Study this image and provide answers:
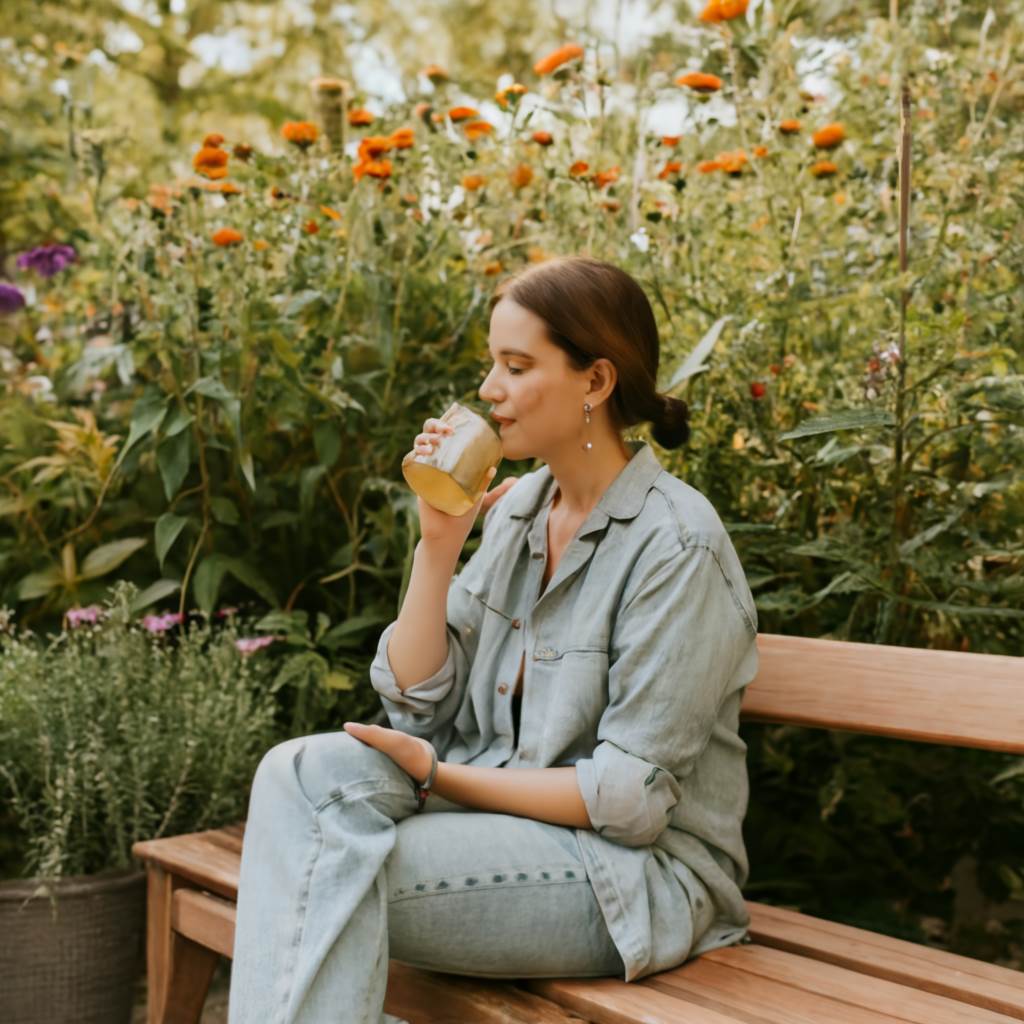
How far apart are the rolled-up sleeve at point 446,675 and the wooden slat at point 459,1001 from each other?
38cm

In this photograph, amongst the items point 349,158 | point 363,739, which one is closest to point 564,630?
point 363,739

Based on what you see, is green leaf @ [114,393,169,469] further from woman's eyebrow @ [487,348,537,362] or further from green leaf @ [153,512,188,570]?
woman's eyebrow @ [487,348,537,362]

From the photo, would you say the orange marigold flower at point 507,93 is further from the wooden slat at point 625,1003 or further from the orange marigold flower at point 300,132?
the wooden slat at point 625,1003

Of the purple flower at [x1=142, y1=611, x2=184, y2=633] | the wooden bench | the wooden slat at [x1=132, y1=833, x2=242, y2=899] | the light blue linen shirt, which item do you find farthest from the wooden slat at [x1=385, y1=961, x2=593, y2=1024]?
the purple flower at [x1=142, y1=611, x2=184, y2=633]

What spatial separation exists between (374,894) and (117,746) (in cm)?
98

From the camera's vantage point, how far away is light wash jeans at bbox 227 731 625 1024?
1590mm

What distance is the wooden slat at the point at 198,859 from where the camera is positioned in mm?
2070

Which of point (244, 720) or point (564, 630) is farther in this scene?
point (244, 720)

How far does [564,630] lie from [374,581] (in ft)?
3.66

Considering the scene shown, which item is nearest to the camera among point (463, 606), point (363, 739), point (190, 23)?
point (363, 739)

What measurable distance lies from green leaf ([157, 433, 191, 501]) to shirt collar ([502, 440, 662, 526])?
2.92 feet

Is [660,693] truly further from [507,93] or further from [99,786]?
[507,93]

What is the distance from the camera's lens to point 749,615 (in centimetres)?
183

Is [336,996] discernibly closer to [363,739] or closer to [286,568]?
[363,739]
